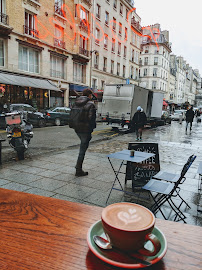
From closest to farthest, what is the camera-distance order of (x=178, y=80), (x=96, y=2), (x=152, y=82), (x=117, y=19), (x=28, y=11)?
(x=28, y=11) → (x=96, y=2) → (x=117, y=19) → (x=152, y=82) → (x=178, y=80)

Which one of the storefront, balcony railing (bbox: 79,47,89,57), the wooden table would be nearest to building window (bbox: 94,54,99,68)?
balcony railing (bbox: 79,47,89,57)

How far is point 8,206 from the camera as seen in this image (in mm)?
1182

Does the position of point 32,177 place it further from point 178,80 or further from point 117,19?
point 178,80

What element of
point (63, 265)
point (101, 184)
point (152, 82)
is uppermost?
point (152, 82)

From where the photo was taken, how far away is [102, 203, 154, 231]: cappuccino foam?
0.75m

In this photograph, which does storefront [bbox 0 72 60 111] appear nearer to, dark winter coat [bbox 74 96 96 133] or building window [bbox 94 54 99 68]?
building window [bbox 94 54 99 68]

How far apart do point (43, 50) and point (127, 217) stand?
2350 cm

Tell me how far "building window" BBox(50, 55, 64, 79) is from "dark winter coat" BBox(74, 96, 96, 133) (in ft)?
64.9

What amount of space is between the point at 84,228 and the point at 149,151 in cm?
389

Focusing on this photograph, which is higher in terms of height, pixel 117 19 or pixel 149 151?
pixel 117 19

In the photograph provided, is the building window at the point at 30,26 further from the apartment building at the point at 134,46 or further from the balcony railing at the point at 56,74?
the apartment building at the point at 134,46

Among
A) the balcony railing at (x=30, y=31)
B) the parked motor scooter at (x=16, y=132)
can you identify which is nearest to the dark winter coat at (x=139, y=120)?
the parked motor scooter at (x=16, y=132)

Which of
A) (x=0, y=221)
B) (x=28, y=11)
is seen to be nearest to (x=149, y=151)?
(x=0, y=221)

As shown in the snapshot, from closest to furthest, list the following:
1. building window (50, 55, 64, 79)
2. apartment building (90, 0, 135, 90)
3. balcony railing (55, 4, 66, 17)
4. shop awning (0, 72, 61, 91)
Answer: shop awning (0, 72, 61, 91) < balcony railing (55, 4, 66, 17) < building window (50, 55, 64, 79) < apartment building (90, 0, 135, 90)
